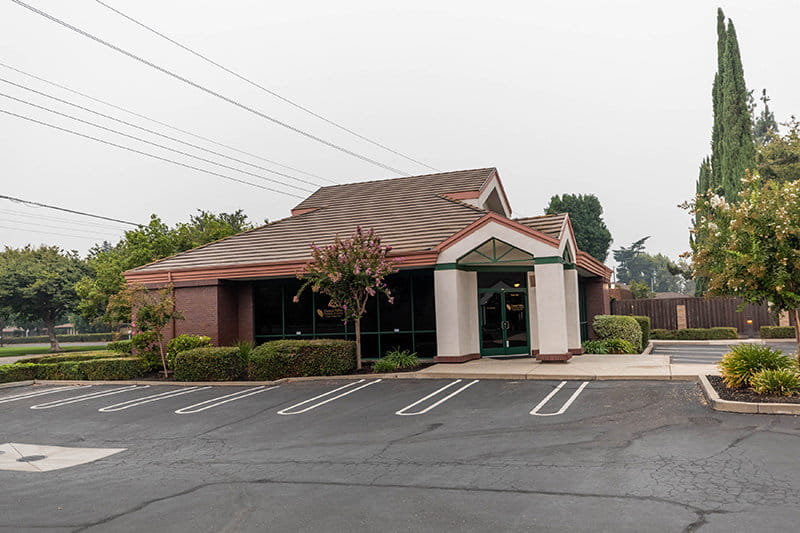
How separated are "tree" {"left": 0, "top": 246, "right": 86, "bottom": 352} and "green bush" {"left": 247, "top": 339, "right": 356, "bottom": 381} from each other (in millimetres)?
46020

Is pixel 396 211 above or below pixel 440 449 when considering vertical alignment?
above

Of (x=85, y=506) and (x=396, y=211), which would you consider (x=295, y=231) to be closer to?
(x=396, y=211)

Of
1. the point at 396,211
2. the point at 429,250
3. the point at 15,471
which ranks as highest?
the point at 396,211

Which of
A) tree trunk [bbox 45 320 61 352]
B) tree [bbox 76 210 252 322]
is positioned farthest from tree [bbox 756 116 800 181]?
tree trunk [bbox 45 320 61 352]

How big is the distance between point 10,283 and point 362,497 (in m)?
61.7

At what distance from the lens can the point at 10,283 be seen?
56.8m

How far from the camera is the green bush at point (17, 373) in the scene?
20.7 metres

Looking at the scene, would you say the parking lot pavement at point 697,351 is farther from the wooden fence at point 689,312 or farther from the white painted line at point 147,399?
the white painted line at point 147,399

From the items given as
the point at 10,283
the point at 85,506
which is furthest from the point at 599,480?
the point at 10,283

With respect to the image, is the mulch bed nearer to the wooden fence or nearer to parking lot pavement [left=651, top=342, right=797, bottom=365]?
parking lot pavement [left=651, top=342, right=797, bottom=365]

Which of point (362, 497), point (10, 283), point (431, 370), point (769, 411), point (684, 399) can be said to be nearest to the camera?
point (362, 497)

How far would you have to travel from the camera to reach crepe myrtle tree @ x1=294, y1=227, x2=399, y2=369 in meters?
18.2

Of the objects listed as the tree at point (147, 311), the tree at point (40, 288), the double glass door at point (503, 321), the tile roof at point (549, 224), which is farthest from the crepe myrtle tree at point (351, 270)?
the tree at point (40, 288)

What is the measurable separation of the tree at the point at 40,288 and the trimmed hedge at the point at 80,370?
38.6m
